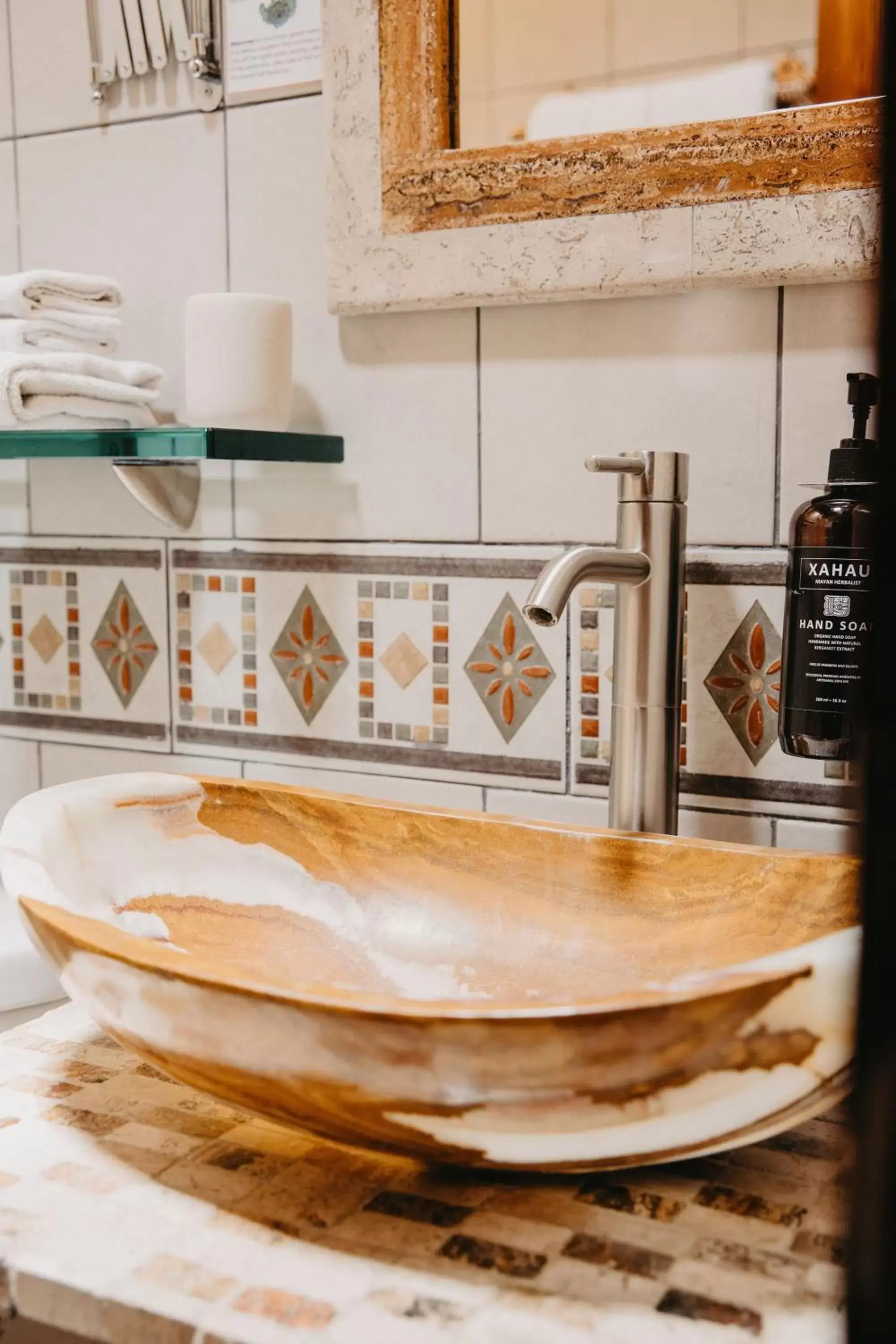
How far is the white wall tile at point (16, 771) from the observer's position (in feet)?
4.49

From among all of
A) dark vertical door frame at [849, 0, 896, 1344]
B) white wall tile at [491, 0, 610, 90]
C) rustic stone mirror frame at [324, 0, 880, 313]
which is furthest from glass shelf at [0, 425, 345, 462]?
dark vertical door frame at [849, 0, 896, 1344]

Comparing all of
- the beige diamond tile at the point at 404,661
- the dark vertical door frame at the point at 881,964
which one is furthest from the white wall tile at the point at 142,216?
the dark vertical door frame at the point at 881,964

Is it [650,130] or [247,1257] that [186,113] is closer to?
[650,130]

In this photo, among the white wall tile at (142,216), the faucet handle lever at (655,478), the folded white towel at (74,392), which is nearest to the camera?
the faucet handle lever at (655,478)

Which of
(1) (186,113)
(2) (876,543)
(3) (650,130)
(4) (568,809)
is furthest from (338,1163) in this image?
(1) (186,113)

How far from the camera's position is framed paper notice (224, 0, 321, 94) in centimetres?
112

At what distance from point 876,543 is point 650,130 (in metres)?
0.86

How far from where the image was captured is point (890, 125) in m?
0.18

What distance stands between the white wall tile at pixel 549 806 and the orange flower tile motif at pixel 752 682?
133 mm

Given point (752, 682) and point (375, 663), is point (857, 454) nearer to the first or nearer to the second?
point (752, 682)

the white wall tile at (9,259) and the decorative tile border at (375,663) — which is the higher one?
the white wall tile at (9,259)

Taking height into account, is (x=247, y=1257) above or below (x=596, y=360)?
below

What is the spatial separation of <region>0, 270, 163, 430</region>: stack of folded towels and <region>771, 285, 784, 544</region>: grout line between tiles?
1.78 ft

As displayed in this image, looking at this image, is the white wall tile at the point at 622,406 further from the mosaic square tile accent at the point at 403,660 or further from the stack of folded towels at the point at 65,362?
the stack of folded towels at the point at 65,362
